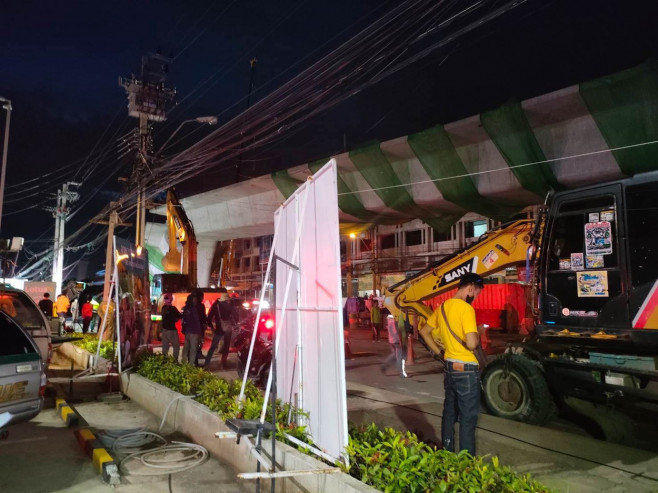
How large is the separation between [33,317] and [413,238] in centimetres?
3178

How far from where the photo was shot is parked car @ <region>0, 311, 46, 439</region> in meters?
5.21

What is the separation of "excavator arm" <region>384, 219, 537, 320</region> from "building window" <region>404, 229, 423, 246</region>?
27899 mm

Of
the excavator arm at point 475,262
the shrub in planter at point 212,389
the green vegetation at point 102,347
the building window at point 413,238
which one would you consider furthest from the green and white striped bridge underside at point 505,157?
the building window at point 413,238

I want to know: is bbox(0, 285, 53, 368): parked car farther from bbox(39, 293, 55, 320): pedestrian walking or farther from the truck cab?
the truck cab

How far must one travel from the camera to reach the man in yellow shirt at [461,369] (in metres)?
4.34

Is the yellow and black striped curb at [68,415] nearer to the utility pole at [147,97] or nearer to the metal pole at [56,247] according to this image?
the utility pole at [147,97]

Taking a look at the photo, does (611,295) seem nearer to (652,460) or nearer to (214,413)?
(652,460)

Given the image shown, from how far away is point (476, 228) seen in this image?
114ft

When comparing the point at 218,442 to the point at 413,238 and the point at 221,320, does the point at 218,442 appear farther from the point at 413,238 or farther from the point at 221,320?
the point at 413,238

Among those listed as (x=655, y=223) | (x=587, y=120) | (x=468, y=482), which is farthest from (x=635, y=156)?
(x=468, y=482)

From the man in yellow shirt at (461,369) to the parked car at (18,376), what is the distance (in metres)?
4.57

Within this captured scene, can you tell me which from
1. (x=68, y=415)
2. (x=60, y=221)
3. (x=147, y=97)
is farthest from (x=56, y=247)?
(x=68, y=415)

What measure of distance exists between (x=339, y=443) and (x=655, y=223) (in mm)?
4330

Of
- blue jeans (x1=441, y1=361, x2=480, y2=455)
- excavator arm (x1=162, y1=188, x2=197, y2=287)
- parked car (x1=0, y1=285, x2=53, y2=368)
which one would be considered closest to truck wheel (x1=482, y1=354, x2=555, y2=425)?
blue jeans (x1=441, y1=361, x2=480, y2=455)
